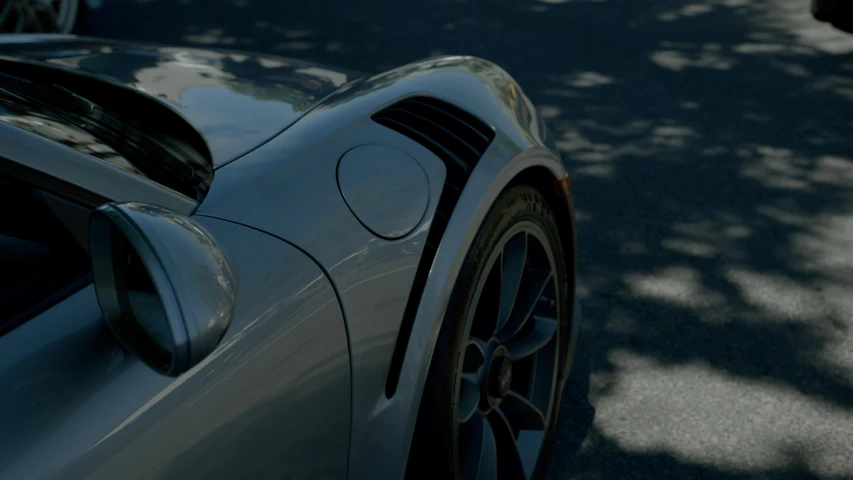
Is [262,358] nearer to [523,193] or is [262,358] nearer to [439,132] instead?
[439,132]

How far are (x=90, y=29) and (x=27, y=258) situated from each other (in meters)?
6.31

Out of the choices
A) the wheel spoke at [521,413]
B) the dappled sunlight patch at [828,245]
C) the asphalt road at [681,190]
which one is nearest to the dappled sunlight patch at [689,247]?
the asphalt road at [681,190]

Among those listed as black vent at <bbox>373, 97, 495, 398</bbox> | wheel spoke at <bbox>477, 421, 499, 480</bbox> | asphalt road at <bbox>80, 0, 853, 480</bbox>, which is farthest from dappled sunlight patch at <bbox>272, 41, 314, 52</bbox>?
wheel spoke at <bbox>477, 421, 499, 480</bbox>

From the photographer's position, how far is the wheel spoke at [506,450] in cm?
269

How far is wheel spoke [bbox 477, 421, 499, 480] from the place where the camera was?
255cm

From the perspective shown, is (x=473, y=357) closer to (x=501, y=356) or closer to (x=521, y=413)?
(x=501, y=356)

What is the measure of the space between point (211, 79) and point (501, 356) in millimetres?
1023

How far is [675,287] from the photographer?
12.9 feet

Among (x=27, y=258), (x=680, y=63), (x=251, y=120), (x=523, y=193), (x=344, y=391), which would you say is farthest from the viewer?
(x=680, y=63)

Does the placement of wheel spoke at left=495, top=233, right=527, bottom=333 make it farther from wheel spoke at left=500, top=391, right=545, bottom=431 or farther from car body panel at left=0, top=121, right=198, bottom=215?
car body panel at left=0, top=121, right=198, bottom=215

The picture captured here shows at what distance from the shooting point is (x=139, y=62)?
2.49m

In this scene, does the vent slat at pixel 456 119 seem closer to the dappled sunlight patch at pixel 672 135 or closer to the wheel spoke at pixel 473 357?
the wheel spoke at pixel 473 357

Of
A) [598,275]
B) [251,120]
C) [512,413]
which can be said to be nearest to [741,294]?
[598,275]

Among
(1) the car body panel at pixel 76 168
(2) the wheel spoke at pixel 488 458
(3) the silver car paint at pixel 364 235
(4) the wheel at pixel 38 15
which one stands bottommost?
(2) the wheel spoke at pixel 488 458
